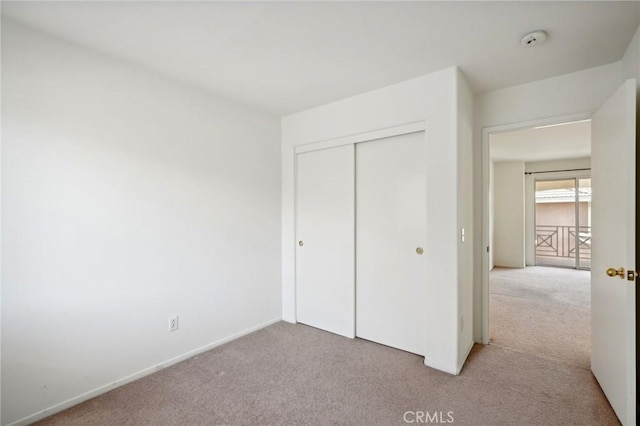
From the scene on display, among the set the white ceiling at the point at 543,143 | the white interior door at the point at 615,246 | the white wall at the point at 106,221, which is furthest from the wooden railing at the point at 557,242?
the white wall at the point at 106,221

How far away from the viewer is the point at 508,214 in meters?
6.90

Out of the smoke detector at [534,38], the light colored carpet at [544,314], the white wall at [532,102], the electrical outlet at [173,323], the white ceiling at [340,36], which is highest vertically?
the white ceiling at [340,36]

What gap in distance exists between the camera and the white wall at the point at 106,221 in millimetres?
1762

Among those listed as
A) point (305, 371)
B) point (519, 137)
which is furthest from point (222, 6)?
point (519, 137)

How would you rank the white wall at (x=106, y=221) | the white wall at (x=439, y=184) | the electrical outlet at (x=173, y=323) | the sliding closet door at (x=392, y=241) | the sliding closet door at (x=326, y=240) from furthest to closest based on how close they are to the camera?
the sliding closet door at (x=326, y=240), the sliding closet door at (x=392, y=241), the electrical outlet at (x=173, y=323), the white wall at (x=439, y=184), the white wall at (x=106, y=221)

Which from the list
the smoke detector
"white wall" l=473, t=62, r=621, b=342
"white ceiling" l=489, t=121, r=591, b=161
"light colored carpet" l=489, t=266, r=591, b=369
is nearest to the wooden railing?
"light colored carpet" l=489, t=266, r=591, b=369

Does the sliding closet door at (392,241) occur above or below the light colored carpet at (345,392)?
above

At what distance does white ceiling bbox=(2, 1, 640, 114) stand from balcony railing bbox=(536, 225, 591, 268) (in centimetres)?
628

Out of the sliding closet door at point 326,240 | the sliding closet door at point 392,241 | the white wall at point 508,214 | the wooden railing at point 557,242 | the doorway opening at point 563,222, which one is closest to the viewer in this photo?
the sliding closet door at point 392,241

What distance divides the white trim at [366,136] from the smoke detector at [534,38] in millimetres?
791

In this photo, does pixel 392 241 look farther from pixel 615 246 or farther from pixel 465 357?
pixel 615 246

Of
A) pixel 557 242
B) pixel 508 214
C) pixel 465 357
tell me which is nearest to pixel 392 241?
pixel 465 357

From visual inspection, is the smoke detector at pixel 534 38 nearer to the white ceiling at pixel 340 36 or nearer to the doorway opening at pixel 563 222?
the white ceiling at pixel 340 36

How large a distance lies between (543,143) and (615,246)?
4.12m
